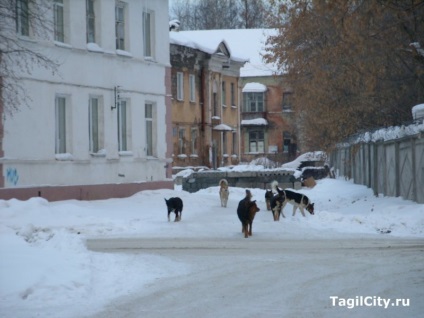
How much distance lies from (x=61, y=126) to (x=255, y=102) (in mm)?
55137

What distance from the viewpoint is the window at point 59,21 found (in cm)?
3058

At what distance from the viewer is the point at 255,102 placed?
85.6 meters

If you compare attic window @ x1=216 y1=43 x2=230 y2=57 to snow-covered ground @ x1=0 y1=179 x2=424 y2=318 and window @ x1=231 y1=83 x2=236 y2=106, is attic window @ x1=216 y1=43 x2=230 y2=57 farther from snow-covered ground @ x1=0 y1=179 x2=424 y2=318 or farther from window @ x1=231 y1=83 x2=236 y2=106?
snow-covered ground @ x1=0 y1=179 x2=424 y2=318

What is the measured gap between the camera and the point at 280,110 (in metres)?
85.0

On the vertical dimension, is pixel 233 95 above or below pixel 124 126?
above

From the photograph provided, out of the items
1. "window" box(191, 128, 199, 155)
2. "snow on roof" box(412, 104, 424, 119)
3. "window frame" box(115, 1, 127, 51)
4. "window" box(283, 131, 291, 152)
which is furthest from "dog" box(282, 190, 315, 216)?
"window" box(283, 131, 291, 152)

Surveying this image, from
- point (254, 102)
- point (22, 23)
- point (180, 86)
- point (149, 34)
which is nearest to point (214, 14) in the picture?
point (254, 102)

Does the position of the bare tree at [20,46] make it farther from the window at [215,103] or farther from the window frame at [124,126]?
the window at [215,103]

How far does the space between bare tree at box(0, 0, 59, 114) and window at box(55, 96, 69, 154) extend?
5.53 feet

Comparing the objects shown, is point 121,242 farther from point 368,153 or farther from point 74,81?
point 368,153

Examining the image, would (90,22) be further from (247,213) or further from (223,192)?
(247,213)

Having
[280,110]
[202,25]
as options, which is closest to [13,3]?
[280,110]

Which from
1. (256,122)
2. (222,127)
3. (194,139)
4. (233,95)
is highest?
(233,95)

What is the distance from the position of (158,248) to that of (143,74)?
17.3m
